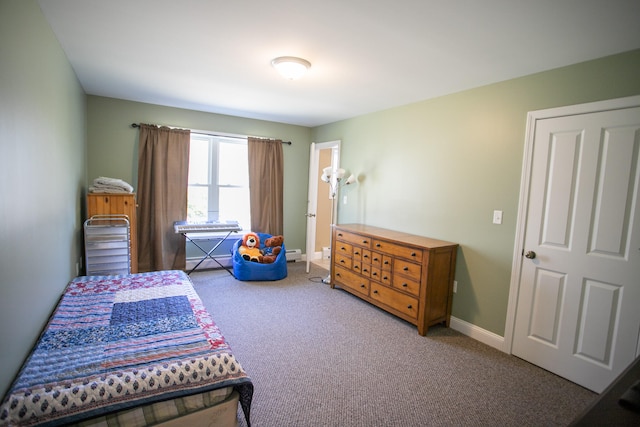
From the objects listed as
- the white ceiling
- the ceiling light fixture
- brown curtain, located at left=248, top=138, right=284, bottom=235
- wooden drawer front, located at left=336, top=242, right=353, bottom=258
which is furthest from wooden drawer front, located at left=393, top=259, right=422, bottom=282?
brown curtain, located at left=248, top=138, right=284, bottom=235

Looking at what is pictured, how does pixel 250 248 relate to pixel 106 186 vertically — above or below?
below

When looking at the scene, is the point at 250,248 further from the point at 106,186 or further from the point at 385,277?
the point at 385,277

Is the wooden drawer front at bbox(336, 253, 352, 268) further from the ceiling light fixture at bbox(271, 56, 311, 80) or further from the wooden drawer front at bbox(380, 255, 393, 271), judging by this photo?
the ceiling light fixture at bbox(271, 56, 311, 80)

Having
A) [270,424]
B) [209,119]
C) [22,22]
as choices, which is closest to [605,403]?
[270,424]

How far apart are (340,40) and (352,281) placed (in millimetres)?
2705

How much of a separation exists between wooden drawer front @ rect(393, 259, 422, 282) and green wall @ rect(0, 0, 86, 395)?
9.47 feet

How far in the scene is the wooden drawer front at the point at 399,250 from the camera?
117 inches

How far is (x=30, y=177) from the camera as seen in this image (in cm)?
179

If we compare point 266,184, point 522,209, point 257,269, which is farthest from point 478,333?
point 266,184

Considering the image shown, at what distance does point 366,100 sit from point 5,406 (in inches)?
146

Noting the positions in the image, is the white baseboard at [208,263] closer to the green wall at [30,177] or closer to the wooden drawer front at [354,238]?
the green wall at [30,177]

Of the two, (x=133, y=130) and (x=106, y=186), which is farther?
(x=133, y=130)

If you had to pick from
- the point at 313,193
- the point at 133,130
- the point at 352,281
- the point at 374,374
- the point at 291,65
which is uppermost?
the point at 291,65

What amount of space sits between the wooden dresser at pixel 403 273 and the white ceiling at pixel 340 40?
5.24 ft
